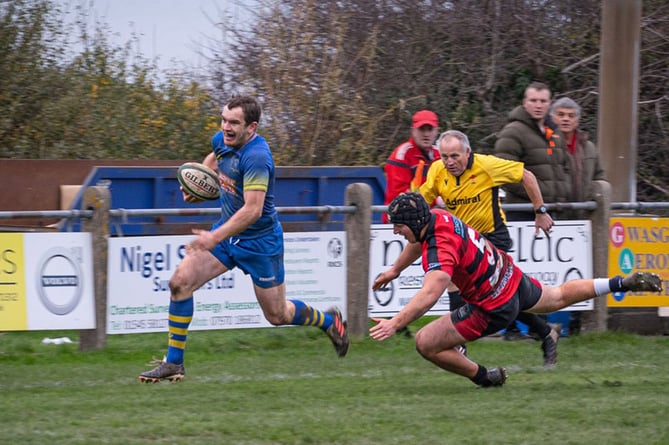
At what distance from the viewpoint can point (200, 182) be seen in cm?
789

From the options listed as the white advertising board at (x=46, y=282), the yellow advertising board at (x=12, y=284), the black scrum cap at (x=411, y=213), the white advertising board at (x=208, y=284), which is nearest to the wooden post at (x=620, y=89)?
the white advertising board at (x=208, y=284)

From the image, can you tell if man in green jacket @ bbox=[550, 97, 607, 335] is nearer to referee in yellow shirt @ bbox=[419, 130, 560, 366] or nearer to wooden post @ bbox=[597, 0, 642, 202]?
wooden post @ bbox=[597, 0, 642, 202]

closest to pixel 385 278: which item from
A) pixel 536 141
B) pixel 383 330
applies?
pixel 383 330

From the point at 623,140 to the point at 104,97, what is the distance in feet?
31.8

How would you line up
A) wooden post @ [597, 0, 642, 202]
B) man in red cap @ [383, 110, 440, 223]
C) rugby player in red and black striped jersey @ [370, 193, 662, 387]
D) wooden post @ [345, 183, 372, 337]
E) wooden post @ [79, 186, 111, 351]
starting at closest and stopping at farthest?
1. rugby player in red and black striped jersey @ [370, 193, 662, 387]
2. wooden post @ [79, 186, 111, 351]
3. man in red cap @ [383, 110, 440, 223]
4. wooden post @ [345, 183, 372, 337]
5. wooden post @ [597, 0, 642, 202]

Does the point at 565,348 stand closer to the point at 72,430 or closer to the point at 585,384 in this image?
the point at 585,384

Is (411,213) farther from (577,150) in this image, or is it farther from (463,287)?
(577,150)

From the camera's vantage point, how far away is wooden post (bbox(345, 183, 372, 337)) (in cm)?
1025

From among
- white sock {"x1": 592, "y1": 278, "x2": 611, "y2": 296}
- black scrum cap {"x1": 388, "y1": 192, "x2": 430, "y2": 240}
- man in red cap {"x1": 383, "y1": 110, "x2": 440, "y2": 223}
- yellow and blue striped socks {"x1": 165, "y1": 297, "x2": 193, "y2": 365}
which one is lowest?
yellow and blue striped socks {"x1": 165, "y1": 297, "x2": 193, "y2": 365}

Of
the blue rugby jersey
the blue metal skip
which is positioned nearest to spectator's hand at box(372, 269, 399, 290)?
the blue rugby jersey

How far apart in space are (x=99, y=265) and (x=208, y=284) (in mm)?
1040

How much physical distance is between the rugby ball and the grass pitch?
4.51 ft

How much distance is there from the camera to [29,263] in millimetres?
9148

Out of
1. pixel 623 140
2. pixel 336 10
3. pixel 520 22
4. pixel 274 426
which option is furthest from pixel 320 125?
pixel 274 426
